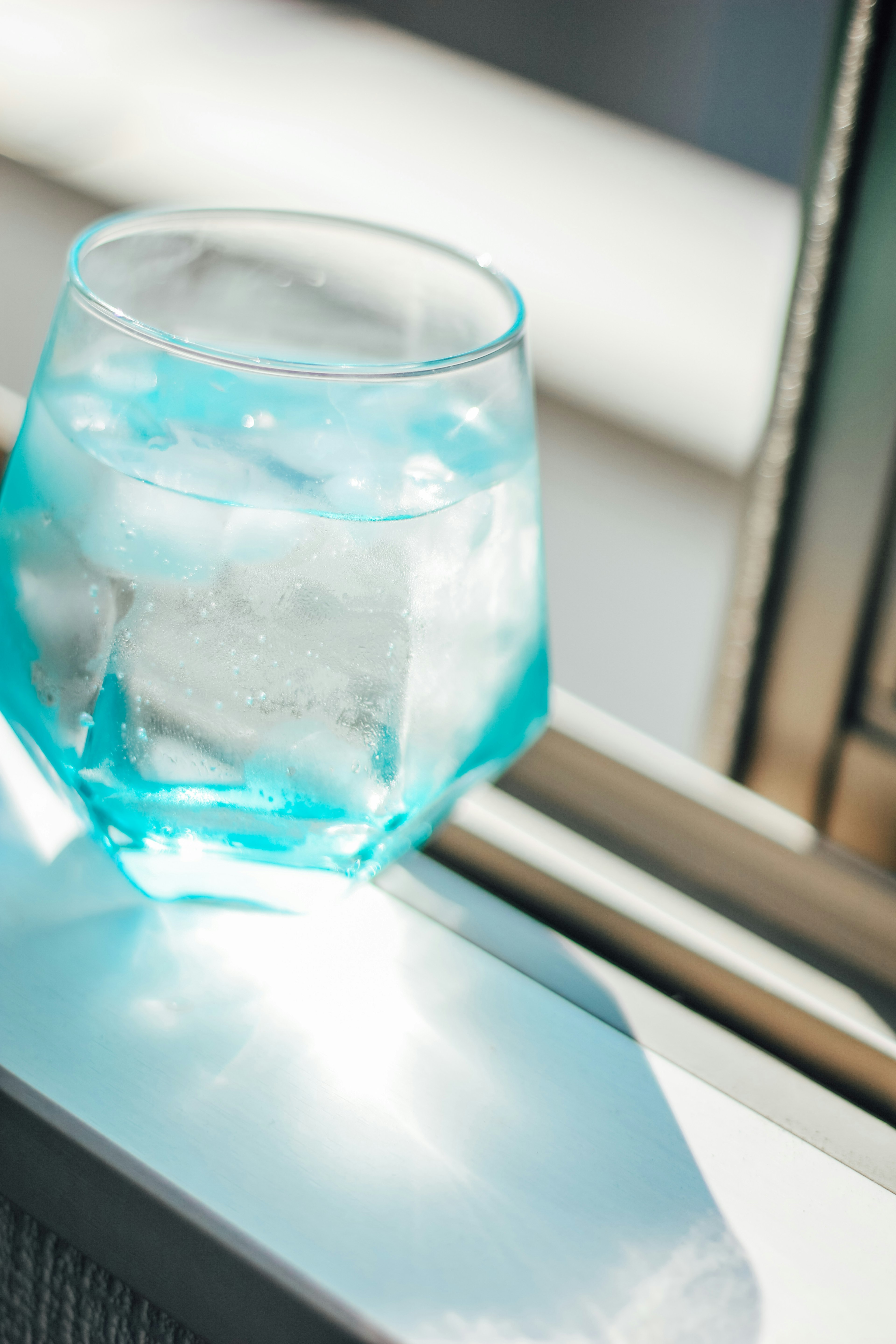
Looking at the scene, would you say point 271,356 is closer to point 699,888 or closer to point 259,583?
point 259,583

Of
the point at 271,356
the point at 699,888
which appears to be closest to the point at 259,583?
the point at 271,356

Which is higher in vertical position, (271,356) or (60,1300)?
(271,356)

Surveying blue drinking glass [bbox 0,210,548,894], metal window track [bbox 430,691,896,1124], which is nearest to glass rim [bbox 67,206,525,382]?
blue drinking glass [bbox 0,210,548,894]

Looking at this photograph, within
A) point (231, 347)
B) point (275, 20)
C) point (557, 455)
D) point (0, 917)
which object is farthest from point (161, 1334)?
point (275, 20)

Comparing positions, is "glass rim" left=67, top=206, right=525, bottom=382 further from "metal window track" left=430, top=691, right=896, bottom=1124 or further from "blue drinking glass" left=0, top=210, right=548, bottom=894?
"metal window track" left=430, top=691, right=896, bottom=1124

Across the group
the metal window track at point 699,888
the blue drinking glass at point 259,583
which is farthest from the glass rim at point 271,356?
the metal window track at point 699,888

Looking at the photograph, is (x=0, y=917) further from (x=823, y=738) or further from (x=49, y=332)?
(x=823, y=738)

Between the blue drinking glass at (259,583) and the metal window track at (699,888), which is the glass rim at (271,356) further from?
the metal window track at (699,888)
